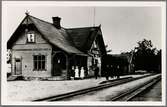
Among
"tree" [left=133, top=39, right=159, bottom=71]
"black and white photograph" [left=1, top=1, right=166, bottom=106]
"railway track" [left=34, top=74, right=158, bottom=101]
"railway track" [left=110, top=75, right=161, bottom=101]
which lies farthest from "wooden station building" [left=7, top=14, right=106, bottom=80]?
"railway track" [left=110, top=75, right=161, bottom=101]

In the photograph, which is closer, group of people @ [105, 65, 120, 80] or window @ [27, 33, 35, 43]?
window @ [27, 33, 35, 43]

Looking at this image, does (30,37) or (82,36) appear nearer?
(30,37)

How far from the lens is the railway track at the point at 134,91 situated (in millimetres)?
4160

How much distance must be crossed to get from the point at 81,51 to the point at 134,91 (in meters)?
0.73

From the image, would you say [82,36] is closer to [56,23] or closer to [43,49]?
[56,23]

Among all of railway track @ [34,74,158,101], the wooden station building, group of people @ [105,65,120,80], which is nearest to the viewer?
railway track @ [34,74,158,101]

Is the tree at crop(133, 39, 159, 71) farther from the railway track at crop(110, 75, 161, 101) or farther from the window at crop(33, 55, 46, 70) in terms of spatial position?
the window at crop(33, 55, 46, 70)

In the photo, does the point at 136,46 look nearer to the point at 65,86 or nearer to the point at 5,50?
the point at 65,86

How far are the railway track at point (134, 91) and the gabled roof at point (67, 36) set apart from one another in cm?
61

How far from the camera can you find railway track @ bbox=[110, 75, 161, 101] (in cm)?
416

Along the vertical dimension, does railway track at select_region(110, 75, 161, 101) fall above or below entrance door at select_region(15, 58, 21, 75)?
below

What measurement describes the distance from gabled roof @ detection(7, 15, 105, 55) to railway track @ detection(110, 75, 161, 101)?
1.99 feet

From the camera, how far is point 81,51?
4.32 meters

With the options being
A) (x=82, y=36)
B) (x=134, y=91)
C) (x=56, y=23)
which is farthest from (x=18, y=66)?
(x=134, y=91)
